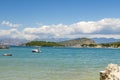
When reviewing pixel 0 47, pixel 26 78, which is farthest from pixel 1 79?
pixel 0 47

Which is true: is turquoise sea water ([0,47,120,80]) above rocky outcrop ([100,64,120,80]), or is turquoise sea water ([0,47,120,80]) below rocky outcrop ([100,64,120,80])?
below

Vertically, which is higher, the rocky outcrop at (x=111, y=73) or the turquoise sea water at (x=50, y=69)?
the rocky outcrop at (x=111, y=73)

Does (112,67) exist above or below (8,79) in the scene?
above

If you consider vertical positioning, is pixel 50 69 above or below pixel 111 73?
below

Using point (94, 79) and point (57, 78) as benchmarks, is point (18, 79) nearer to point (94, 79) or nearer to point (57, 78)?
point (57, 78)

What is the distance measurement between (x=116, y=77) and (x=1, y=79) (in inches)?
665

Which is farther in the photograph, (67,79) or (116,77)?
(67,79)

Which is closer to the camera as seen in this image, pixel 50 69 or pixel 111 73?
pixel 111 73

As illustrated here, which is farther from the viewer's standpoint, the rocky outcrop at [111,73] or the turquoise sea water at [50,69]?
the turquoise sea water at [50,69]

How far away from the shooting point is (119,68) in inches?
612

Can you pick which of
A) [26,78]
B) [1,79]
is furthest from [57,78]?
[1,79]

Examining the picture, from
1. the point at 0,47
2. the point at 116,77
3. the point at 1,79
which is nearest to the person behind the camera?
the point at 116,77

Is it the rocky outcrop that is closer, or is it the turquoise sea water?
the rocky outcrop

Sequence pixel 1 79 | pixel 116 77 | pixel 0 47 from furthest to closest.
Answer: pixel 0 47, pixel 1 79, pixel 116 77
